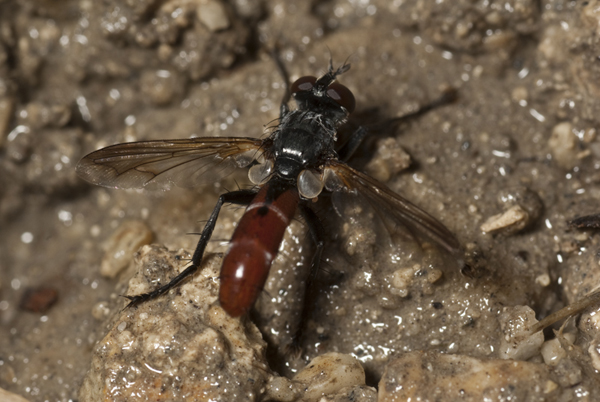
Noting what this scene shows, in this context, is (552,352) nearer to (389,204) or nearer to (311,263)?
(389,204)

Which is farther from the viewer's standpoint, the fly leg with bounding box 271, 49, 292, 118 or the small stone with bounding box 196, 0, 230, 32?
the small stone with bounding box 196, 0, 230, 32

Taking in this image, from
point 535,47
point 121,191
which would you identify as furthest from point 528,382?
point 121,191

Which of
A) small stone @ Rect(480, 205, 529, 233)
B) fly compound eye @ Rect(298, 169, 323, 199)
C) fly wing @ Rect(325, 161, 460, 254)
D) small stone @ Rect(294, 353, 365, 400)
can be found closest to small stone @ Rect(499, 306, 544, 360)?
small stone @ Rect(480, 205, 529, 233)

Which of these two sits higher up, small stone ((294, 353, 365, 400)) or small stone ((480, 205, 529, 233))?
small stone ((480, 205, 529, 233))

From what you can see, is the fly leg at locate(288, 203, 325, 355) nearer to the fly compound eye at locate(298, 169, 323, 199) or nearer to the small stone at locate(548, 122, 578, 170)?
the fly compound eye at locate(298, 169, 323, 199)

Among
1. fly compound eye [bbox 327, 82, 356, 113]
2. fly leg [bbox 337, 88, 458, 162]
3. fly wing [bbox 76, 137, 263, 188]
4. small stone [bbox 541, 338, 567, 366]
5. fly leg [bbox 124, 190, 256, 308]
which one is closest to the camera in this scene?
small stone [bbox 541, 338, 567, 366]

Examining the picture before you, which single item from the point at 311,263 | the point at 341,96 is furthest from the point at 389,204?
the point at 341,96
